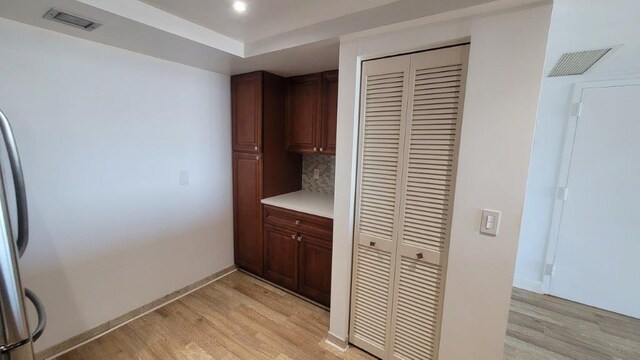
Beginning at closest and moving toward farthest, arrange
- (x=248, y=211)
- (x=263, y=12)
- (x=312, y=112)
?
1. (x=263, y=12)
2. (x=312, y=112)
3. (x=248, y=211)

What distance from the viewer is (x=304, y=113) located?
8.62 feet

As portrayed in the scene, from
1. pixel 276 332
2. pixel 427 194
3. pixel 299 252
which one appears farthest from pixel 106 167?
pixel 427 194

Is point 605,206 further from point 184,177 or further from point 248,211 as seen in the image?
point 184,177

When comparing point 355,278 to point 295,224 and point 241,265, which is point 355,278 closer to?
point 295,224

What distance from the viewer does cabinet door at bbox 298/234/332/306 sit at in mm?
2305

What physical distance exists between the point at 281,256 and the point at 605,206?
3.09 metres

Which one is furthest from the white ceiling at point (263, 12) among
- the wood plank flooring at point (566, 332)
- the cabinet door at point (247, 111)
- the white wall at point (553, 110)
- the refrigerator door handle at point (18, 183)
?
the wood plank flooring at point (566, 332)

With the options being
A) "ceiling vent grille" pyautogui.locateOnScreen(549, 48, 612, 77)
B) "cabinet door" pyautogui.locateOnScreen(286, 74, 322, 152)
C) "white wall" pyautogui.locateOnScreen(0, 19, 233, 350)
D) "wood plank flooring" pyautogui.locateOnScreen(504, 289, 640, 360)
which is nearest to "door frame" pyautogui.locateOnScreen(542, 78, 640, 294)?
"ceiling vent grille" pyautogui.locateOnScreen(549, 48, 612, 77)

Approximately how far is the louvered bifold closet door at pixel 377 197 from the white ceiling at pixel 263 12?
1.19 ft

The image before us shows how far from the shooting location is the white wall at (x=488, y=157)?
4.03 feet

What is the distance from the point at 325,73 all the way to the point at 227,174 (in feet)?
4.84

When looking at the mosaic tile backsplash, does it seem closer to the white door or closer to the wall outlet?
the wall outlet

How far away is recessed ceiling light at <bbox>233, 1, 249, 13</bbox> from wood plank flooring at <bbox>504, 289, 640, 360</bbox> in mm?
2995

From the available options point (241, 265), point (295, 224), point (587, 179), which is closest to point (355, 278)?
point (295, 224)
